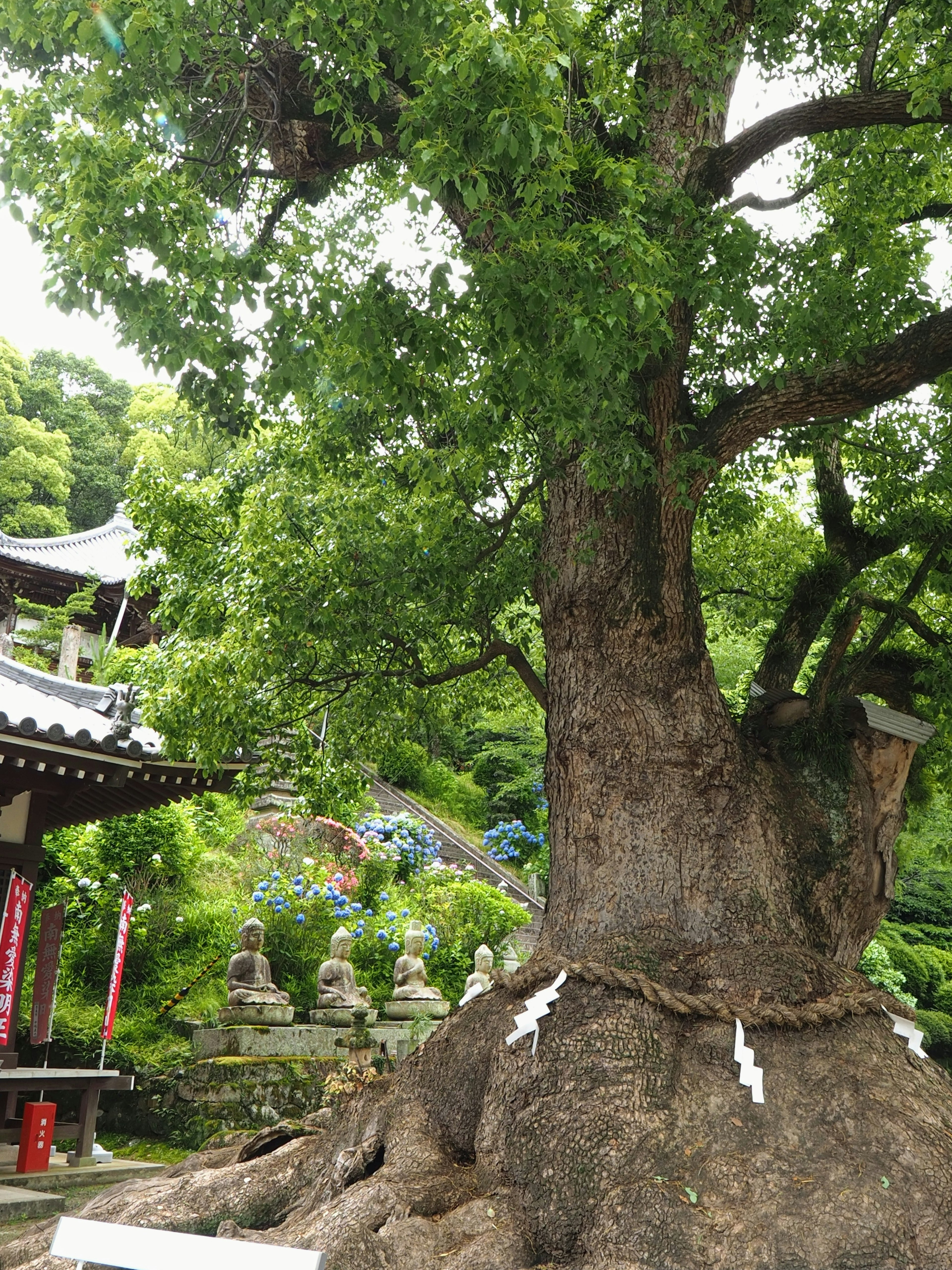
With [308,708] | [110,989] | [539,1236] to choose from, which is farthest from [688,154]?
[110,989]

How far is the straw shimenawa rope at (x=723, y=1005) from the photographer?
4871mm

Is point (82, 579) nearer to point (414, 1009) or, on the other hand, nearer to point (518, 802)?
point (518, 802)

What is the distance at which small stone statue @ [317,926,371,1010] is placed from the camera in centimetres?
1261

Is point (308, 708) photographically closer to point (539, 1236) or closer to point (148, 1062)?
point (539, 1236)

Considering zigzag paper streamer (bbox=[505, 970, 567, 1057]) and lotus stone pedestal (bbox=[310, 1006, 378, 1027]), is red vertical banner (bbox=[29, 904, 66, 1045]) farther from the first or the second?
zigzag paper streamer (bbox=[505, 970, 567, 1057])

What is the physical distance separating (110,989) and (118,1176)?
1.81 metres

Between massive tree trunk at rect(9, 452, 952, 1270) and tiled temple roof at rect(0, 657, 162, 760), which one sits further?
tiled temple roof at rect(0, 657, 162, 760)

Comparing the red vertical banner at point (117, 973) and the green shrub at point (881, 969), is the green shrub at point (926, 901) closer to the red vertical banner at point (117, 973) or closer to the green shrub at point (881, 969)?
the green shrub at point (881, 969)

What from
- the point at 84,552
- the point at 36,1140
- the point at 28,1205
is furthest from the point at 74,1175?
the point at 84,552

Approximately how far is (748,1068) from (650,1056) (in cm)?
44

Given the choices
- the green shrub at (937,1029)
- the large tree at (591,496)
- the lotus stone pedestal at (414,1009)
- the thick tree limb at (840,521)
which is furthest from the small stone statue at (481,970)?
the green shrub at (937,1029)

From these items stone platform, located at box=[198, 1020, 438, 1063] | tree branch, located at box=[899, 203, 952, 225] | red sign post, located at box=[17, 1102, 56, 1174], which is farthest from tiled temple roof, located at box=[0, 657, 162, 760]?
tree branch, located at box=[899, 203, 952, 225]

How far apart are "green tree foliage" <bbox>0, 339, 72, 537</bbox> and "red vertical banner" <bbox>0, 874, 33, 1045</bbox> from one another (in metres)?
27.0

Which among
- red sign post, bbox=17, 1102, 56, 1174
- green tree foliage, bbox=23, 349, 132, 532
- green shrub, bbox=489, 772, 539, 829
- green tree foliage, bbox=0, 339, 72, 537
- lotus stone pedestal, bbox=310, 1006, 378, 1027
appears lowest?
red sign post, bbox=17, 1102, 56, 1174
